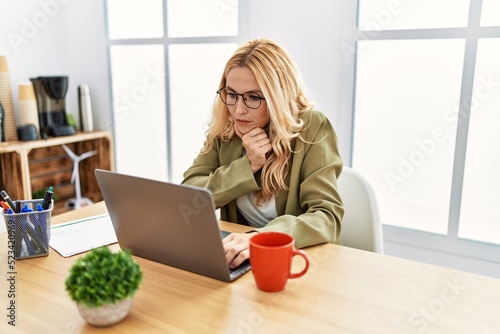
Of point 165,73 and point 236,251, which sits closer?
point 236,251

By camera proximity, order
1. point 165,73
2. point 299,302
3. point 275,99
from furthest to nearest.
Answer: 1. point 165,73
2. point 275,99
3. point 299,302

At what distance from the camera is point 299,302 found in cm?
87

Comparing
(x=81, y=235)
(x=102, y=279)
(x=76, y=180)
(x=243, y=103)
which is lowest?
(x=76, y=180)

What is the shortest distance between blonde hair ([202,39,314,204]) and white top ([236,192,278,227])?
0.02 m

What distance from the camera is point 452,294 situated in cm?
90

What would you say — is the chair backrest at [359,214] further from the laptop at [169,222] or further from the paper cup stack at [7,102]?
the paper cup stack at [7,102]

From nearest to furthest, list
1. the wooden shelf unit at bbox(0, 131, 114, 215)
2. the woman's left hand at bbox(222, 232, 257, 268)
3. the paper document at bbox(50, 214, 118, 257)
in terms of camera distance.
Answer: the woman's left hand at bbox(222, 232, 257, 268)
the paper document at bbox(50, 214, 118, 257)
the wooden shelf unit at bbox(0, 131, 114, 215)

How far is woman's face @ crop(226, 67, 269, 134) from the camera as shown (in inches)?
53.8

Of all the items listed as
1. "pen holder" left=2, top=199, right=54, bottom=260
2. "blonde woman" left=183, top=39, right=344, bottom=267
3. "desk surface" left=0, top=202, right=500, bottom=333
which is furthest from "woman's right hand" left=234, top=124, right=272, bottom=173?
"pen holder" left=2, top=199, right=54, bottom=260

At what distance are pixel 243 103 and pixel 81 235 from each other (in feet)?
1.98

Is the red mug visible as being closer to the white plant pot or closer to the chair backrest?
the white plant pot

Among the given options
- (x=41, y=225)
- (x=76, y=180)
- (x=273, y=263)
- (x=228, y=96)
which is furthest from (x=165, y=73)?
(x=273, y=263)

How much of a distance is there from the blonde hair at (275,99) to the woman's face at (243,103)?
0.02 meters

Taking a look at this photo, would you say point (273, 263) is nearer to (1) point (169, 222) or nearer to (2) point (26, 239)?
(1) point (169, 222)
